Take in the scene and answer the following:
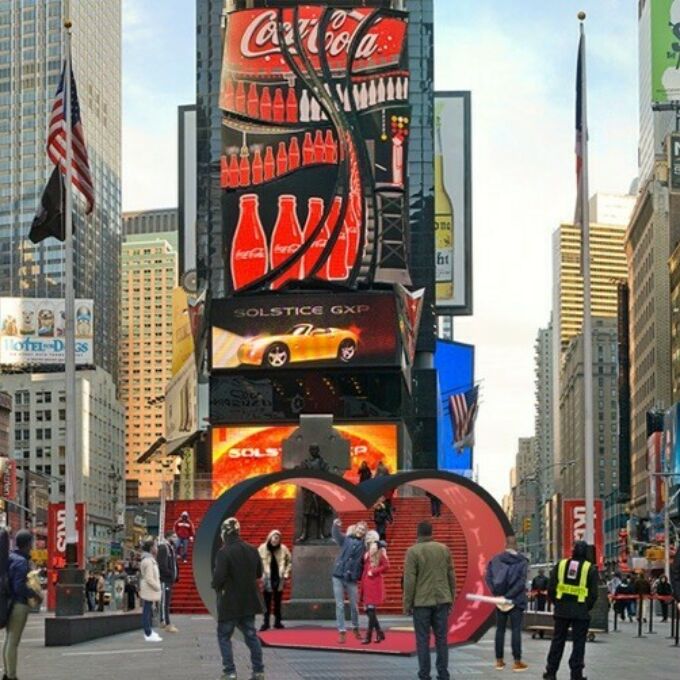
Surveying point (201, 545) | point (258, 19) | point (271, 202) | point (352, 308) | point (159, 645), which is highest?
point (258, 19)

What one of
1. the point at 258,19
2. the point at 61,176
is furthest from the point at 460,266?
the point at 61,176

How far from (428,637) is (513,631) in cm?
357

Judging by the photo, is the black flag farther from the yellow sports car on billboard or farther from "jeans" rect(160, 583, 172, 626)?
the yellow sports car on billboard

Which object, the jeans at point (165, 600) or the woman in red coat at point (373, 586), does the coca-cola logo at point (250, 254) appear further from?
the woman in red coat at point (373, 586)

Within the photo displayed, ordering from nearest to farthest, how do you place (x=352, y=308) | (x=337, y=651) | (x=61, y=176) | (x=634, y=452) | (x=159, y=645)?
1. (x=337, y=651)
2. (x=159, y=645)
3. (x=61, y=176)
4. (x=352, y=308)
5. (x=634, y=452)

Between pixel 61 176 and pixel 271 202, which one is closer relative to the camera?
pixel 61 176

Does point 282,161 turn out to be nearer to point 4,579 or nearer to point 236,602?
point 236,602

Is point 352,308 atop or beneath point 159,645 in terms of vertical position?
atop

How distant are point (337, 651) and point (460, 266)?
106352 millimetres

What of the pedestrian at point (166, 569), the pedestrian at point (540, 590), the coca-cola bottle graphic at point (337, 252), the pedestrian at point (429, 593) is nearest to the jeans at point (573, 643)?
the pedestrian at point (429, 593)

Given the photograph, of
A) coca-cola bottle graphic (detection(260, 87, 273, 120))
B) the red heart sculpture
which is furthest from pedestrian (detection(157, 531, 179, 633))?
coca-cola bottle graphic (detection(260, 87, 273, 120))

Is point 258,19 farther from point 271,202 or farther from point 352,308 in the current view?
point 352,308

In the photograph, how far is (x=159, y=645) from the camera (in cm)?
2889

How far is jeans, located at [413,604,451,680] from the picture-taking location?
19453 millimetres
